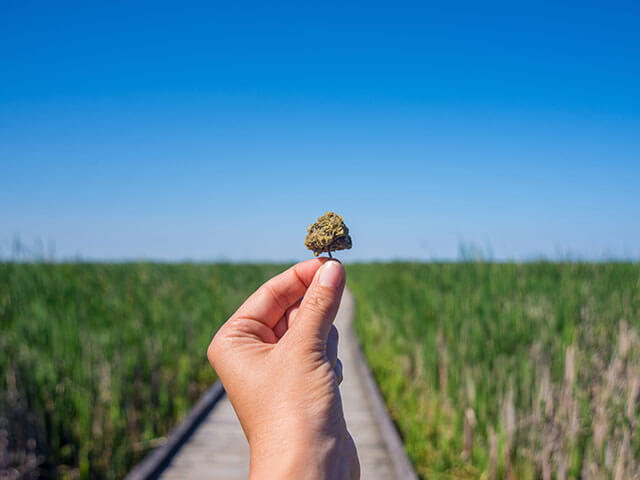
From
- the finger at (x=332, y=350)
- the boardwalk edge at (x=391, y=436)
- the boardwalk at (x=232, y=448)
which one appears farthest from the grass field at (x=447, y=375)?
the finger at (x=332, y=350)

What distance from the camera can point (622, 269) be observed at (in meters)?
4.16

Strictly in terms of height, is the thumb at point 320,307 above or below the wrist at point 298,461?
above

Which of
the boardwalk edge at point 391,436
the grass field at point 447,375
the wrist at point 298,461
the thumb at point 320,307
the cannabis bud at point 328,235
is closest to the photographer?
the wrist at point 298,461

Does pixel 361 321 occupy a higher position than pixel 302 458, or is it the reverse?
pixel 302 458

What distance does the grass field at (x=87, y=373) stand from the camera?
3365 millimetres

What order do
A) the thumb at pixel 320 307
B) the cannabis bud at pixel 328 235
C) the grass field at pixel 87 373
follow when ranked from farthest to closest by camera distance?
the grass field at pixel 87 373 < the cannabis bud at pixel 328 235 < the thumb at pixel 320 307

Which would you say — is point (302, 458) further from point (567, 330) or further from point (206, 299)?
point (206, 299)

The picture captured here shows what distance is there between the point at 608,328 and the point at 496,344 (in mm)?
796

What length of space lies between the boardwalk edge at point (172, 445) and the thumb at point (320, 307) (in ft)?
10.2

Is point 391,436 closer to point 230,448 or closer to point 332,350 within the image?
point 230,448

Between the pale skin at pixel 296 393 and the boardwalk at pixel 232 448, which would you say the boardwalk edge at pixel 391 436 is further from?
the pale skin at pixel 296 393

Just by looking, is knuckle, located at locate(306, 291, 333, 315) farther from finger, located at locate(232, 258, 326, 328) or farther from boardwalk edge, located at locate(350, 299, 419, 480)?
boardwalk edge, located at locate(350, 299, 419, 480)

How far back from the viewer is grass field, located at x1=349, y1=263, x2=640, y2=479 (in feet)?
8.79

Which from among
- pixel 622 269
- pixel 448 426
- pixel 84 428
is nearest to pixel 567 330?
pixel 448 426
